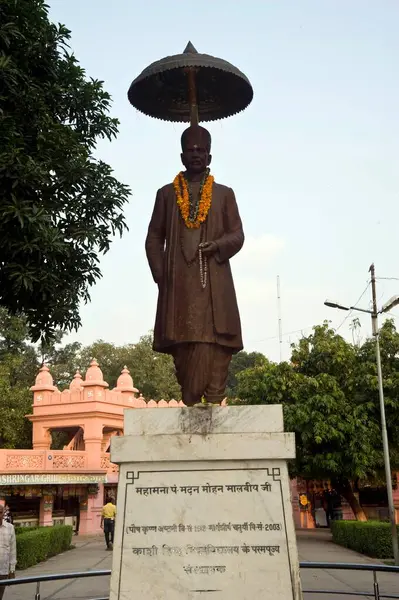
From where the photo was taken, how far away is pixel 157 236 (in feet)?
17.4

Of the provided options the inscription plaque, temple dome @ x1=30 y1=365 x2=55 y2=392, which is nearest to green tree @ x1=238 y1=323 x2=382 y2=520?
temple dome @ x1=30 y1=365 x2=55 y2=392

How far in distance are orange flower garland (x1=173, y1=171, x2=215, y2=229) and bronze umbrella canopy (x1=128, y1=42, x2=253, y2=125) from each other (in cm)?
55

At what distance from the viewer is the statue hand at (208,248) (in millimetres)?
4898

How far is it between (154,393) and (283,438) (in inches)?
1407

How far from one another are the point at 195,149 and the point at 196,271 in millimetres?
1048

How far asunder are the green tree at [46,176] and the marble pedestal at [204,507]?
5142 mm

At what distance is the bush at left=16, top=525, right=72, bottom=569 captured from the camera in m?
15.8

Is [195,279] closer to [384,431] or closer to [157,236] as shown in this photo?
[157,236]

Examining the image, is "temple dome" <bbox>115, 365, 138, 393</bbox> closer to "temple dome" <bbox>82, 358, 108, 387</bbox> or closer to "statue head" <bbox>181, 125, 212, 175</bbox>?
"temple dome" <bbox>82, 358, 108, 387</bbox>

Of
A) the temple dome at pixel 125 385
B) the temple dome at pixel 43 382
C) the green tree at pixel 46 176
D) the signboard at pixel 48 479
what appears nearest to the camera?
the green tree at pixel 46 176

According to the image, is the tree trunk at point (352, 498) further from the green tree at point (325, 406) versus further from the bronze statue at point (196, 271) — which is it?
the bronze statue at point (196, 271)

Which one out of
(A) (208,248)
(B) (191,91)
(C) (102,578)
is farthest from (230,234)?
(C) (102,578)

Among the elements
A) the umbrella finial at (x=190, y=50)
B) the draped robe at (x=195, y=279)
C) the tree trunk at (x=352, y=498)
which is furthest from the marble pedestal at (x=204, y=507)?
the tree trunk at (x=352, y=498)

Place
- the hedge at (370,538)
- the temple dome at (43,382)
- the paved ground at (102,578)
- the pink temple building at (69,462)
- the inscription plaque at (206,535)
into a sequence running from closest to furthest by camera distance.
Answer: the inscription plaque at (206,535) < the paved ground at (102,578) < the hedge at (370,538) < the pink temple building at (69,462) < the temple dome at (43,382)
